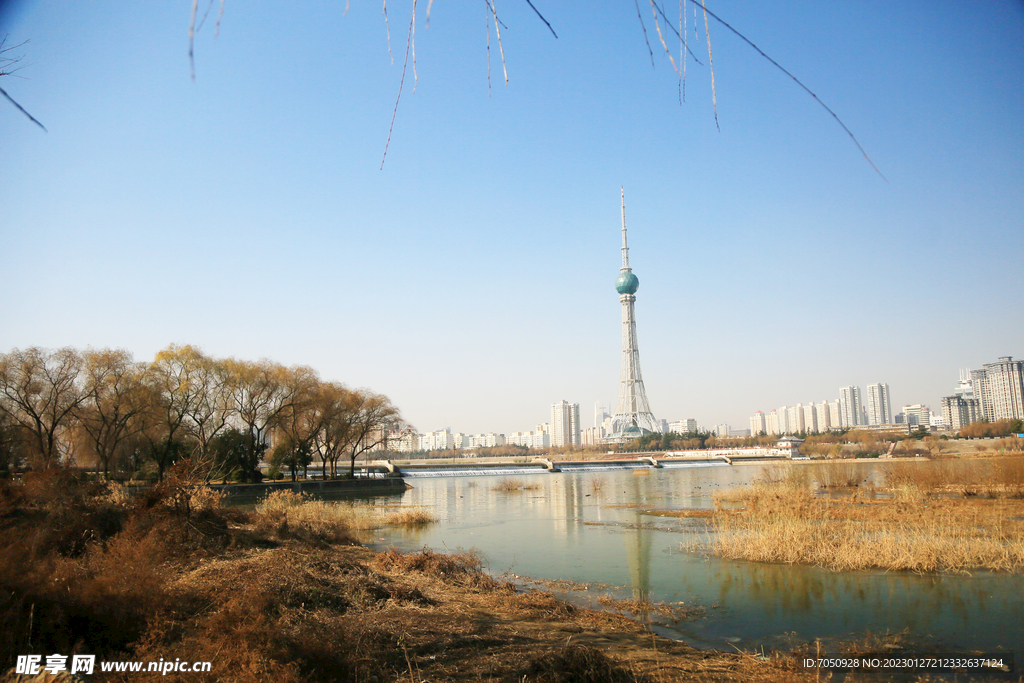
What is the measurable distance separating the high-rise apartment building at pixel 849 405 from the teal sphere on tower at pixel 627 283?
113679 mm

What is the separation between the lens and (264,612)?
5.93m

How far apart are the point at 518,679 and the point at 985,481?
84.7ft

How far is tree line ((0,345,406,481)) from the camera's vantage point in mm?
30219

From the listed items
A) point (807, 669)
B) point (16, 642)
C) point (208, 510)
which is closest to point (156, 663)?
point (16, 642)

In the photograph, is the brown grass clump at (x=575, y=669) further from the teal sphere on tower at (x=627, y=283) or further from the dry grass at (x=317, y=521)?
the teal sphere on tower at (x=627, y=283)

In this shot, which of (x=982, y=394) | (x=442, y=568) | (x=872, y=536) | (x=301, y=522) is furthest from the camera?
(x=982, y=394)

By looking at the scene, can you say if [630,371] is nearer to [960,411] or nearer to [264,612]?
[960,411]

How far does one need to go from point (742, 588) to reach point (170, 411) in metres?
35.6

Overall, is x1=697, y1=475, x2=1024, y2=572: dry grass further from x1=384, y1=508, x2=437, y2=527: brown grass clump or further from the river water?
x1=384, y1=508, x2=437, y2=527: brown grass clump

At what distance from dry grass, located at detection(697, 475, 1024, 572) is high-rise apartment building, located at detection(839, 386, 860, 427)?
199m

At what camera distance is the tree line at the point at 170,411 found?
3022cm

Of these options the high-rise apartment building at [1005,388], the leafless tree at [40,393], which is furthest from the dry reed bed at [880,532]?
the high-rise apartment building at [1005,388]

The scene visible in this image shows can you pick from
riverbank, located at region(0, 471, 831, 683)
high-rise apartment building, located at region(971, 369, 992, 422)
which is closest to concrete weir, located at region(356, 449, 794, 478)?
riverbank, located at region(0, 471, 831, 683)

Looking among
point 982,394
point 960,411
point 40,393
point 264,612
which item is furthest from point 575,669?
point 960,411
